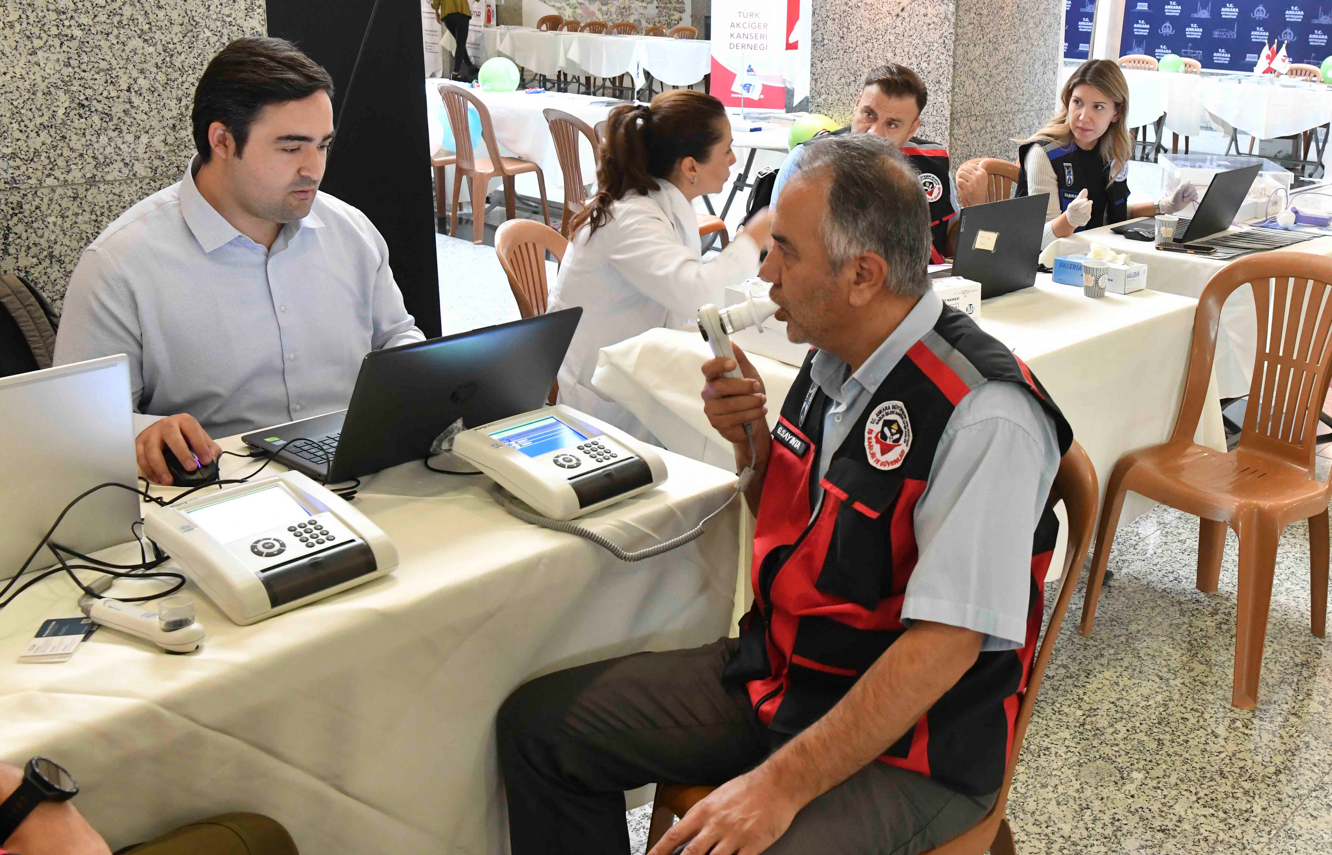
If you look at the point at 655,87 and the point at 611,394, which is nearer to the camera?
the point at 611,394

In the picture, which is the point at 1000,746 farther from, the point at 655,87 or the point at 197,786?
the point at 655,87

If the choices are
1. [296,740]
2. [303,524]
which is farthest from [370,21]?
[296,740]

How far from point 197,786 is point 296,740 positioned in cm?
11

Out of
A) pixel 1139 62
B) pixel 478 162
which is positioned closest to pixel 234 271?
pixel 478 162

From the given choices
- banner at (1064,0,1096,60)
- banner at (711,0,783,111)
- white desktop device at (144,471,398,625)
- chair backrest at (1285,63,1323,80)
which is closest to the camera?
white desktop device at (144,471,398,625)

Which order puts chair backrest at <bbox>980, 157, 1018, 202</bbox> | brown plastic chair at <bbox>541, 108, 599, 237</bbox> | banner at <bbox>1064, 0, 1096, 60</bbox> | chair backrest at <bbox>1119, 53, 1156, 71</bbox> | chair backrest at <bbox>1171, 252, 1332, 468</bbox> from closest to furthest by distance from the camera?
chair backrest at <bbox>1171, 252, 1332, 468</bbox> → chair backrest at <bbox>980, 157, 1018, 202</bbox> → brown plastic chair at <bbox>541, 108, 599, 237</bbox> → chair backrest at <bbox>1119, 53, 1156, 71</bbox> → banner at <bbox>1064, 0, 1096, 60</bbox>

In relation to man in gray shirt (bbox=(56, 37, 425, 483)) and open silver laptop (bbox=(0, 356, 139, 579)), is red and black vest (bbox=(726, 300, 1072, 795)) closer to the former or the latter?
open silver laptop (bbox=(0, 356, 139, 579))

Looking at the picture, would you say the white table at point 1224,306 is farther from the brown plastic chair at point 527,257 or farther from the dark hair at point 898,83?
the brown plastic chair at point 527,257

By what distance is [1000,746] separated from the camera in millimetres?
1282

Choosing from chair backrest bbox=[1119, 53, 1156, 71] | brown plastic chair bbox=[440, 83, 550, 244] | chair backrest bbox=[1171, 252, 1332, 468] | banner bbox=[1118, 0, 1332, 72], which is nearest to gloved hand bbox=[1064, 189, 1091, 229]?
chair backrest bbox=[1171, 252, 1332, 468]

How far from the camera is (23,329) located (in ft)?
5.97

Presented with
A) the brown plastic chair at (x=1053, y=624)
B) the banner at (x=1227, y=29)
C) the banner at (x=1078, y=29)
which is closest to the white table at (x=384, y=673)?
the brown plastic chair at (x=1053, y=624)

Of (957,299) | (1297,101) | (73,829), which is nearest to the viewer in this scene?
(73,829)

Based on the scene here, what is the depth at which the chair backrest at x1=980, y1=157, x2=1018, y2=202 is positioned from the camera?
4281mm
